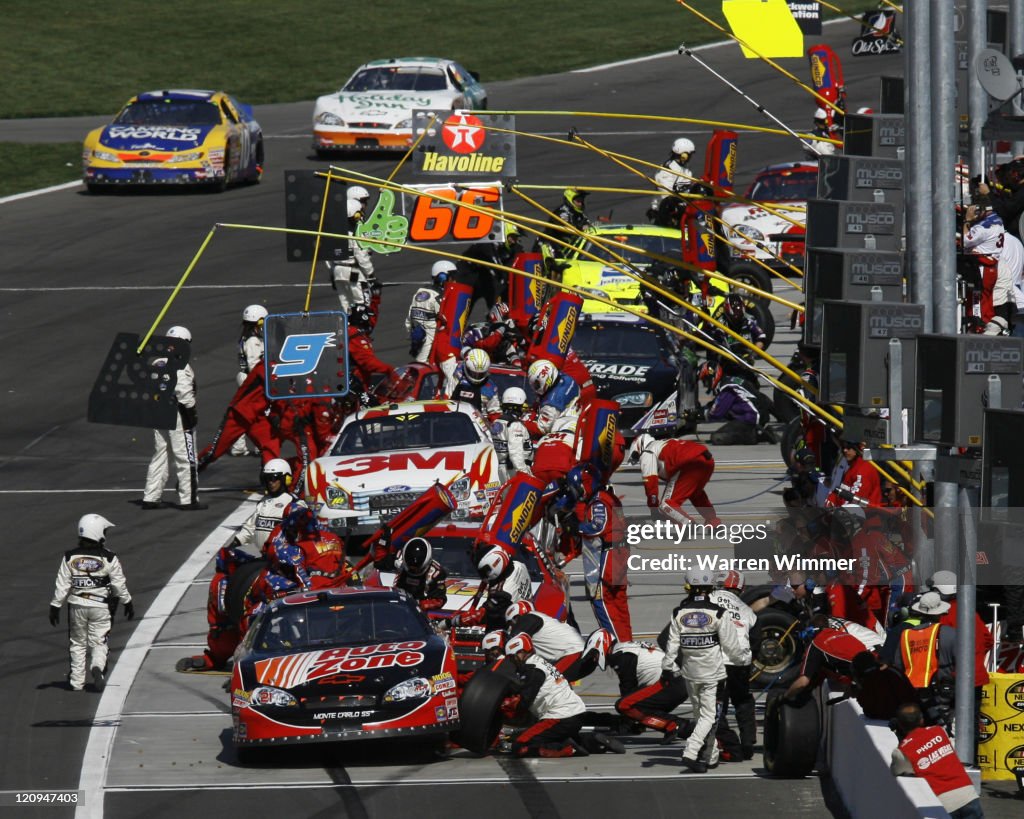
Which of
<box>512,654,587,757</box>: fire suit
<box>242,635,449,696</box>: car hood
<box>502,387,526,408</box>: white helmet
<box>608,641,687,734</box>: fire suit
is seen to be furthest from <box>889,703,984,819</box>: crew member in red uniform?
<box>502,387,526,408</box>: white helmet

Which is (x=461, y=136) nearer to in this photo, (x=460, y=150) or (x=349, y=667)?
(x=460, y=150)

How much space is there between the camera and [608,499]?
17594 mm

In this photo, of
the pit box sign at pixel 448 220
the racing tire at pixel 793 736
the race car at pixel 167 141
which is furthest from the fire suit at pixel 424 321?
the race car at pixel 167 141

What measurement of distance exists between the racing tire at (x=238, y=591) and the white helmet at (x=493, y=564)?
2.27 m

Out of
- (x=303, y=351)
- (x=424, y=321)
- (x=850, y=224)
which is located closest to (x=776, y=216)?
(x=424, y=321)

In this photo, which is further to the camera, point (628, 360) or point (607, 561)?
point (628, 360)

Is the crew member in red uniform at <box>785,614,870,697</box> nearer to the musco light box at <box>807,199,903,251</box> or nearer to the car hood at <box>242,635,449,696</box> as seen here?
the car hood at <box>242,635,449,696</box>

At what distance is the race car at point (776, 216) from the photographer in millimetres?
30434

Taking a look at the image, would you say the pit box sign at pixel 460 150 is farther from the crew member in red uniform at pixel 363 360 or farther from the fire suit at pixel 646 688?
the fire suit at pixel 646 688

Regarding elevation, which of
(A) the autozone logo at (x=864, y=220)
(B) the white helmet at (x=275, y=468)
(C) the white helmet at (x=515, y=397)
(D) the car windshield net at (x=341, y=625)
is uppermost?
(A) the autozone logo at (x=864, y=220)

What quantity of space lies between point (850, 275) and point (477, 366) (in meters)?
8.49

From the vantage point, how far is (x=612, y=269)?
26.3 m

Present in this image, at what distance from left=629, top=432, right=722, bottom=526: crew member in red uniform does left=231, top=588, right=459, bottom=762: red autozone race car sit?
321 centimetres

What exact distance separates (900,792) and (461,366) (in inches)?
454
